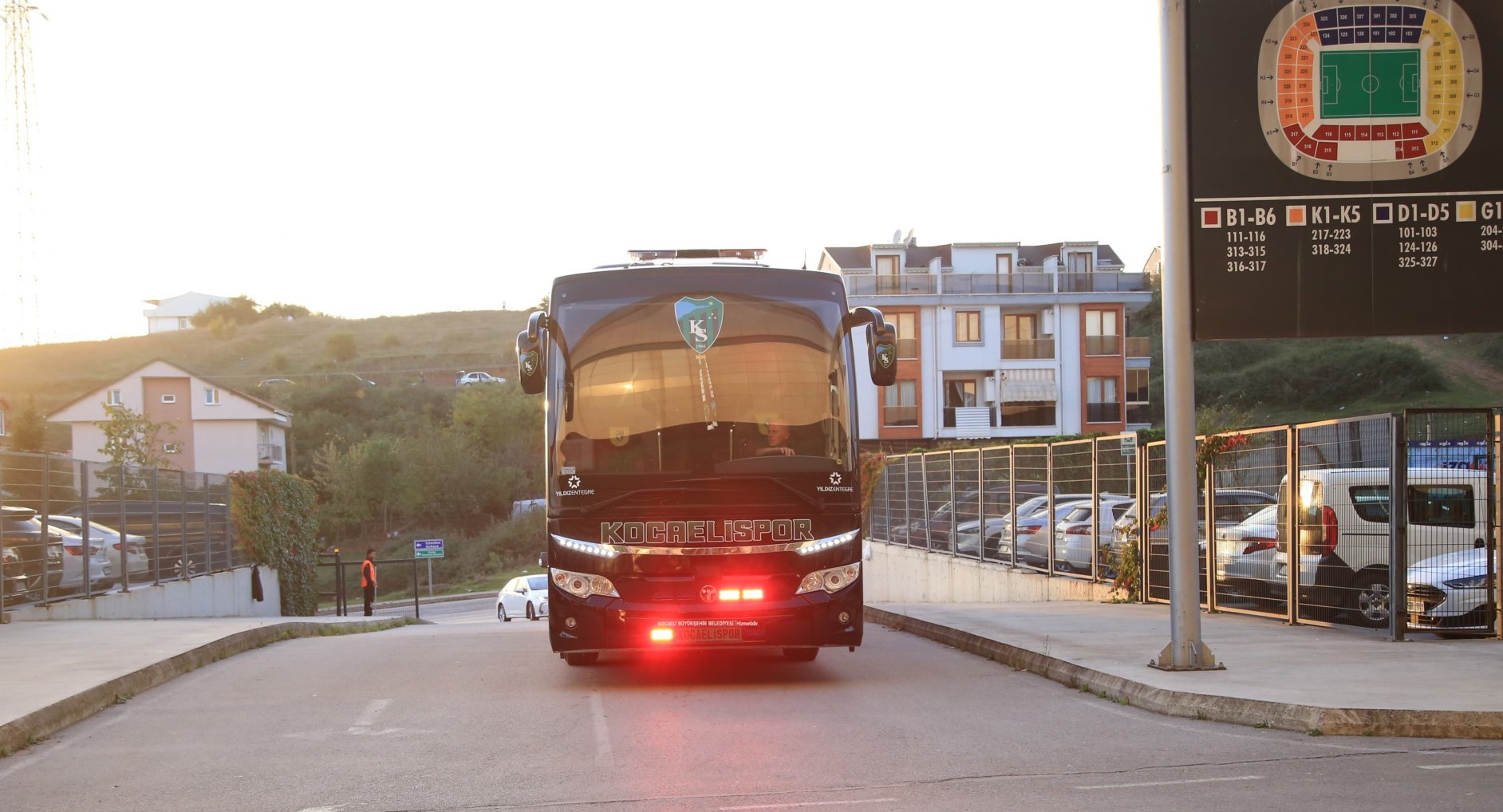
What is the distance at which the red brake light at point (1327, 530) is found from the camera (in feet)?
41.9

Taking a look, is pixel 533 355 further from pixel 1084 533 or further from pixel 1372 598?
pixel 1084 533

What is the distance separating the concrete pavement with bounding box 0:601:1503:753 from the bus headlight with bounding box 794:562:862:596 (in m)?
1.82

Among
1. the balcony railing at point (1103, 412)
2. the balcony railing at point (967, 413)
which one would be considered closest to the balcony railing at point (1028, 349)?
the balcony railing at point (967, 413)

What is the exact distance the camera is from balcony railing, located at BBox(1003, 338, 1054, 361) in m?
66.0

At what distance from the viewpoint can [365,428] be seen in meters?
100

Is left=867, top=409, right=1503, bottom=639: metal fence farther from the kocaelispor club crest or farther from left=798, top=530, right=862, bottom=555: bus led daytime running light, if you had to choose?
the kocaelispor club crest

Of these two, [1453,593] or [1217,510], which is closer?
[1453,593]

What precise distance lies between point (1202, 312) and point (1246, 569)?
5.94 m

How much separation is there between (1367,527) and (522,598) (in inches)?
1080

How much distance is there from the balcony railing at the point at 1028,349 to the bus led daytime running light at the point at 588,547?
189 ft

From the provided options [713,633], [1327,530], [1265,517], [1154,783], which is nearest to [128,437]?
[713,633]

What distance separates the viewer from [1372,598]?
12344mm

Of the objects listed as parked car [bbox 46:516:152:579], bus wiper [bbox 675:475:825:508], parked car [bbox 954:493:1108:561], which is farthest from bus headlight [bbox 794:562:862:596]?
parked car [bbox 46:516:152:579]

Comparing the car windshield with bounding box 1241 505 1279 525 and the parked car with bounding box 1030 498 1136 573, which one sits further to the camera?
the parked car with bounding box 1030 498 1136 573
